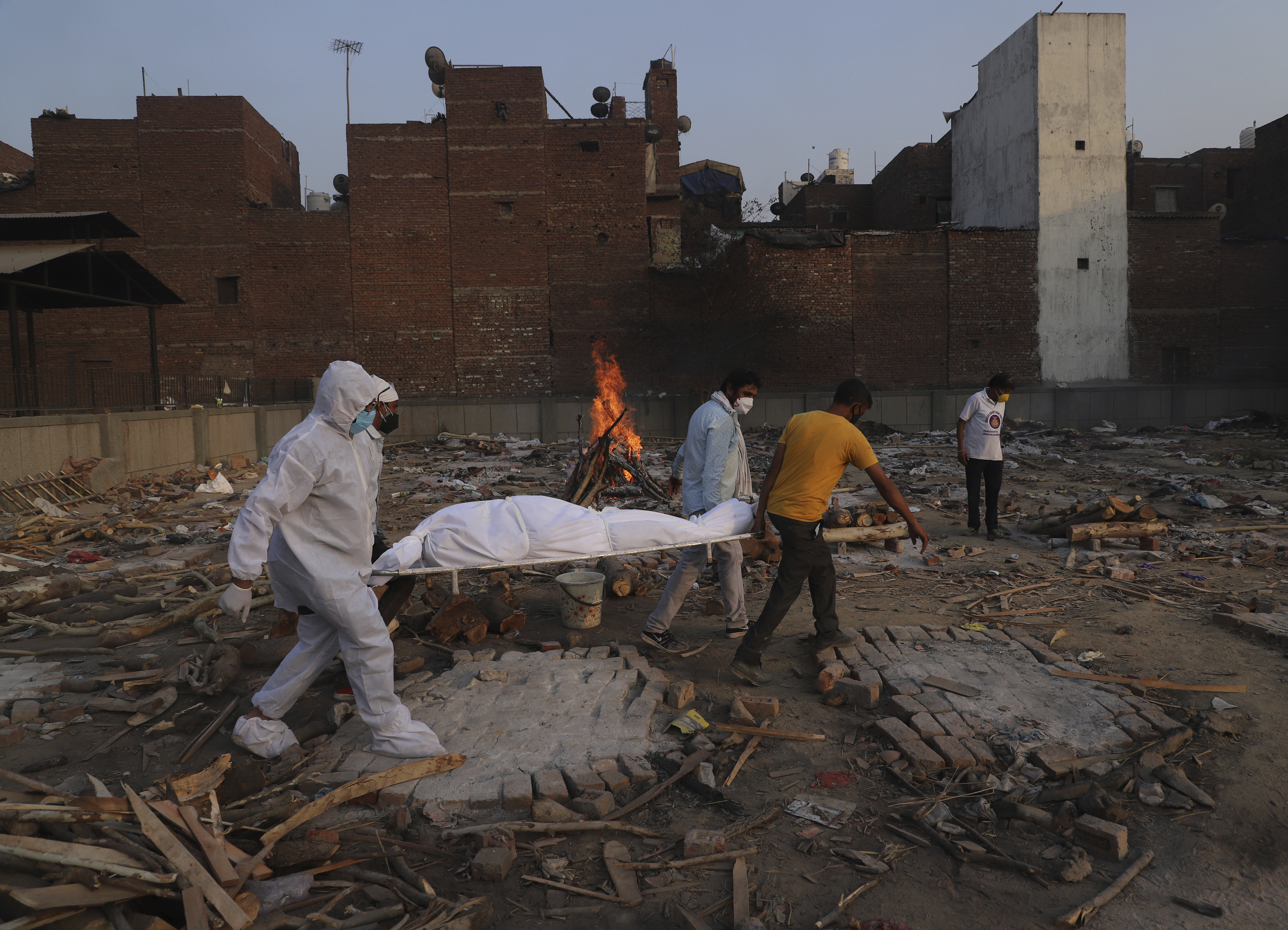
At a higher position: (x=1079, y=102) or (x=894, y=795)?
(x=1079, y=102)

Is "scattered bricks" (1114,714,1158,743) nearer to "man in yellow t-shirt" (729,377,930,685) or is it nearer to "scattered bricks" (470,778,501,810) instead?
"man in yellow t-shirt" (729,377,930,685)

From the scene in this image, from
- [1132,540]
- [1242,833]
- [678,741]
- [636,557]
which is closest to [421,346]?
[636,557]

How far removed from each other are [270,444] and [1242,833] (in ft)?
63.7

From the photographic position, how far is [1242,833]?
3.21 meters

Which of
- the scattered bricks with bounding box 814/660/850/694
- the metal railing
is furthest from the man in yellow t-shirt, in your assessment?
the metal railing

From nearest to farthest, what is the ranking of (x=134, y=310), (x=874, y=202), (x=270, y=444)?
(x=270, y=444), (x=134, y=310), (x=874, y=202)

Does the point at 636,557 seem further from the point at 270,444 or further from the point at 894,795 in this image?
the point at 270,444

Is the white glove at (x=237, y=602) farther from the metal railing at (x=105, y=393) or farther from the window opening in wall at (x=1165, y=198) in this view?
the window opening in wall at (x=1165, y=198)

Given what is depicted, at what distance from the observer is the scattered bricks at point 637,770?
12.0 feet

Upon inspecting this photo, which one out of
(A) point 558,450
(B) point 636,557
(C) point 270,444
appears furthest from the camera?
(A) point 558,450

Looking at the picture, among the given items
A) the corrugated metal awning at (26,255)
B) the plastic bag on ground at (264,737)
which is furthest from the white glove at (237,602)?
the corrugated metal awning at (26,255)

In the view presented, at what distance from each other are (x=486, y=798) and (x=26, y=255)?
1379cm

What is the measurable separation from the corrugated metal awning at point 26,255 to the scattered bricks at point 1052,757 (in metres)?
15.0

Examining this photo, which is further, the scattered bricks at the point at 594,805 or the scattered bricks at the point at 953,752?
the scattered bricks at the point at 953,752
